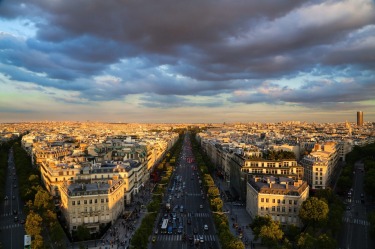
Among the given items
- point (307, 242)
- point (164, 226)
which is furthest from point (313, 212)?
point (164, 226)

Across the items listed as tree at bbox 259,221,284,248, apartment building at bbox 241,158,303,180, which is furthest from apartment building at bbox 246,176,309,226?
apartment building at bbox 241,158,303,180

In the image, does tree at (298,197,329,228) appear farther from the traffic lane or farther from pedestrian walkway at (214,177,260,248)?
pedestrian walkway at (214,177,260,248)

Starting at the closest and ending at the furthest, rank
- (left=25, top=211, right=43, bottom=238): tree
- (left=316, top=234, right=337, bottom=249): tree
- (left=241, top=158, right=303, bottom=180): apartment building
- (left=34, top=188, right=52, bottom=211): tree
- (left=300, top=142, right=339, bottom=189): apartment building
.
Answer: (left=316, top=234, right=337, bottom=249): tree
(left=25, top=211, right=43, bottom=238): tree
(left=34, top=188, right=52, bottom=211): tree
(left=241, top=158, right=303, bottom=180): apartment building
(left=300, top=142, right=339, bottom=189): apartment building

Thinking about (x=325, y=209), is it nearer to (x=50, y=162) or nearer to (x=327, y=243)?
→ (x=327, y=243)

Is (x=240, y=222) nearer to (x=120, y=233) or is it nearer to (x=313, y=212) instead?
(x=313, y=212)

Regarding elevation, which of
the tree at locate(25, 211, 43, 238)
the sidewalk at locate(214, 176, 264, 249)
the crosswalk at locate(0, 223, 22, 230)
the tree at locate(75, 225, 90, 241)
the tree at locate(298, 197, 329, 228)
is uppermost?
the tree at locate(298, 197, 329, 228)

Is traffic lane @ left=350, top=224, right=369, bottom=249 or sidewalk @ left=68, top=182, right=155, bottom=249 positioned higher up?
traffic lane @ left=350, top=224, right=369, bottom=249

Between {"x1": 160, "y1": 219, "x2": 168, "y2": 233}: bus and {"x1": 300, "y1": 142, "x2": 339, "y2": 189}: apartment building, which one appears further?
{"x1": 300, "y1": 142, "x2": 339, "y2": 189}: apartment building

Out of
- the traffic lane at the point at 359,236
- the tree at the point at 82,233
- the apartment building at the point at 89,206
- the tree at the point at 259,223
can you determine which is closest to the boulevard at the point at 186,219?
the tree at the point at 259,223

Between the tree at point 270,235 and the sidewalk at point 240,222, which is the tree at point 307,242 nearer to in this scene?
the tree at point 270,235
